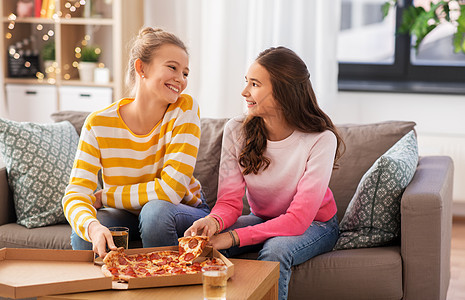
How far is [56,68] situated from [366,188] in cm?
255

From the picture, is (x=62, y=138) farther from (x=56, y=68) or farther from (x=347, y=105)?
(x=347, y=105)

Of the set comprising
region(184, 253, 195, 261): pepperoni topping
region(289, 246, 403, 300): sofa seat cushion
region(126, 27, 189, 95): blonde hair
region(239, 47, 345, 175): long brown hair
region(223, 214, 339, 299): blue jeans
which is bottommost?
region(289, 246, 403, 300): sofa seat cushion

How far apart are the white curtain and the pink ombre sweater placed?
185 cm

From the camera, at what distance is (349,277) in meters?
2.13

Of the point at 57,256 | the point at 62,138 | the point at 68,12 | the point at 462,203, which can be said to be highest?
the point at 68,12

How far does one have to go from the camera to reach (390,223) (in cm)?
222

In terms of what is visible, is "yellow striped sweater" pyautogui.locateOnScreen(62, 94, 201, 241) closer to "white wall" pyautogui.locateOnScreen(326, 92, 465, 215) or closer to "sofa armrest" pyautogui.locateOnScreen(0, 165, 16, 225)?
"sofa armrest" pyautogui.locateOnScreen(0, 165, 16, 225)

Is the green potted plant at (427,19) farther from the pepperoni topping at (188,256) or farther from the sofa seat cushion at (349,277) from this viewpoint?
the pepperoni topping at (188,256)

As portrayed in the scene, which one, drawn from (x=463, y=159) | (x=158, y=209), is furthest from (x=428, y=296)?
(x=463, y=159)

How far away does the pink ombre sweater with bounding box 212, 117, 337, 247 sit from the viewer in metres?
2.06

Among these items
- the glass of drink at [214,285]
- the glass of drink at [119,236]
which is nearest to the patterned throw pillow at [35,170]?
the glass of drink at [119,236]

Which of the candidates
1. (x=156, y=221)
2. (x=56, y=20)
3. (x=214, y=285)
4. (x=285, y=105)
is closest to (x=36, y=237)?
(x=156, y=221)

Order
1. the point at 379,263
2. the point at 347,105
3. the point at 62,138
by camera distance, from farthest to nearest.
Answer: the point at 347,105
the point at 62,138
the point at 379,263

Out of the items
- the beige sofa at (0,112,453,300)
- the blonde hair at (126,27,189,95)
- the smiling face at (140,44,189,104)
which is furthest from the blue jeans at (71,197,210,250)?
the blonde hair at (126,27,189,95)
